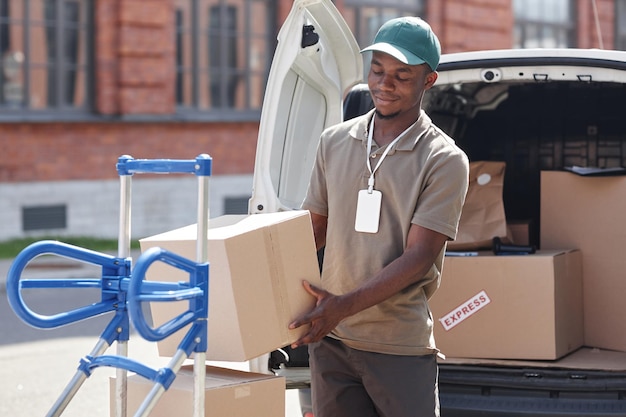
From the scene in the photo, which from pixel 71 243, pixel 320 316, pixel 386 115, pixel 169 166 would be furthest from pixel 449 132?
pixel 71 243

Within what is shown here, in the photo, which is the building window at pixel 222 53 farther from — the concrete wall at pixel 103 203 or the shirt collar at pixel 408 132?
the shirt collar at pixel 408 132

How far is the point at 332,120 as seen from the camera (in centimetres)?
476

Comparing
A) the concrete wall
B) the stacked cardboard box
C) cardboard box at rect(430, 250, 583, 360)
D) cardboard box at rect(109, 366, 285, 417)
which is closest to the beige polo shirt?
the stacked cardboard box

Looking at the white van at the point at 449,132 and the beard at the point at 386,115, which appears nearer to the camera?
the beard at the point at 386,115

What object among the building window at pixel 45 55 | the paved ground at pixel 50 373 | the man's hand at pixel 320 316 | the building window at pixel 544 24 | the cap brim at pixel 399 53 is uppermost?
the building window at pixel 544 24

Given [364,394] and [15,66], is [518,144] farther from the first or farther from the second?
[15,66]

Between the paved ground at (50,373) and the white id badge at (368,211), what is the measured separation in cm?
198

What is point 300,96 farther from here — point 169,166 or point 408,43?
point 169,166

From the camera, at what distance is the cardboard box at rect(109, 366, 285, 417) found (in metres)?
3.07

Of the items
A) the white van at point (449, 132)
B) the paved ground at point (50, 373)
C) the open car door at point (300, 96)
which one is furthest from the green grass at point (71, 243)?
the open car door at point (300, 96)

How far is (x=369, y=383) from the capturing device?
339 centimetres

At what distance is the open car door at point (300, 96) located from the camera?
4383mm

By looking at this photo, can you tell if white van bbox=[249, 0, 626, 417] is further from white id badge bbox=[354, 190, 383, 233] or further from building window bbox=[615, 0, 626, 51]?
building window bbox=[615, 0, 626, 51]

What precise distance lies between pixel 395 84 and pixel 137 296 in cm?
108
